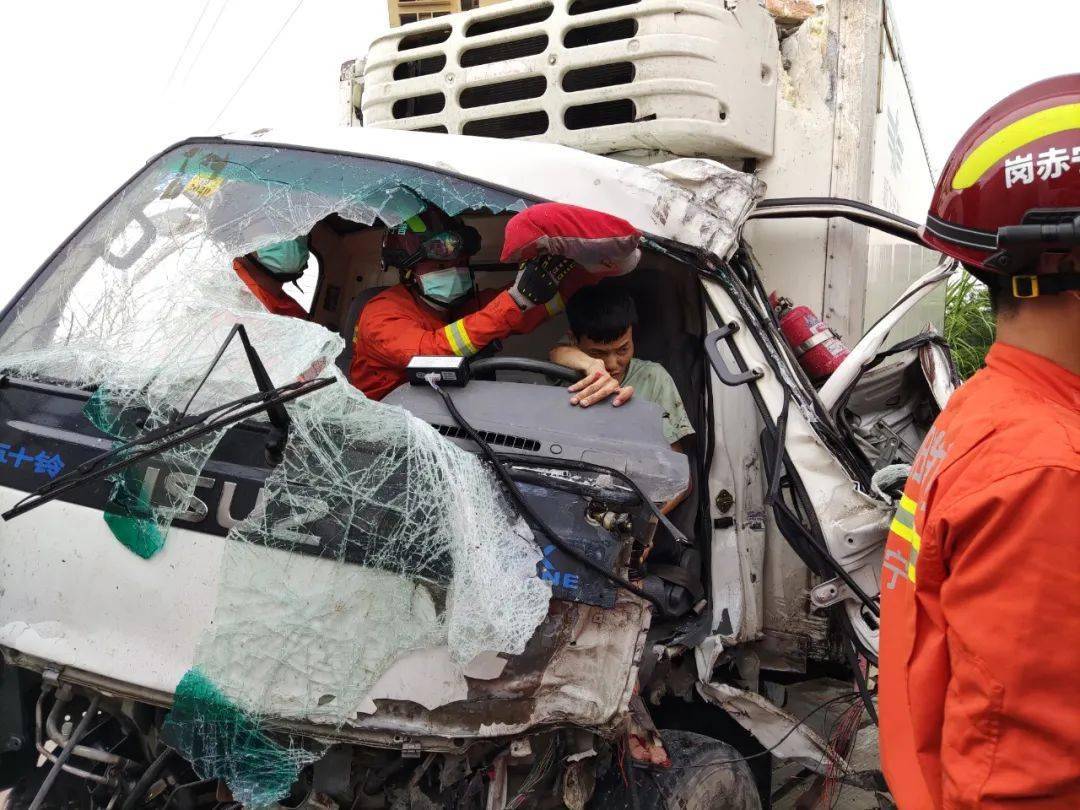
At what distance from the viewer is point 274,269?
11.3 ft

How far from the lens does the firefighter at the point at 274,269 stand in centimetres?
333

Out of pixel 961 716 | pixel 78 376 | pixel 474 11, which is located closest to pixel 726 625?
pixel 961 716

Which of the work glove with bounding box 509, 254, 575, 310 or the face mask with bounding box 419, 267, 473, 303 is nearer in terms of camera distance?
the work glove with bounding box 509, 254, 575, 310

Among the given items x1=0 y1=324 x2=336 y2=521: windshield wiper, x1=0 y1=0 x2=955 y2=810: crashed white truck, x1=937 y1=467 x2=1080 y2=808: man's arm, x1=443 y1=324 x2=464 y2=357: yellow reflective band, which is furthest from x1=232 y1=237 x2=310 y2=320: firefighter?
x1=937 y1=467 x2=1080 y2=808: man's arm

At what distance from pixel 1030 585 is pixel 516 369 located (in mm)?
1915

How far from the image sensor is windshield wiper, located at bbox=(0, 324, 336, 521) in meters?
2.41

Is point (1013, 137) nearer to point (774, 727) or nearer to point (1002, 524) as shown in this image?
point (1002, 524)

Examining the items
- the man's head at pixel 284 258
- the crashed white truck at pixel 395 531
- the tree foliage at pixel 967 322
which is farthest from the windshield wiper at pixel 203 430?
the tree foliage at pixel 967 322

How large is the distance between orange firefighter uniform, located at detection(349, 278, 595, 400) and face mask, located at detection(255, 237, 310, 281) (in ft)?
0.94

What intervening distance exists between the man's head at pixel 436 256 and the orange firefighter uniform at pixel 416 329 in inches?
2.8

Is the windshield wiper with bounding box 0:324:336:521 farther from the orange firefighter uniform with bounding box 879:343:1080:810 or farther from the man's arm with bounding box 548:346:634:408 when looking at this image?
the orange firefighter uniform with bounding box 879:343:1080:810

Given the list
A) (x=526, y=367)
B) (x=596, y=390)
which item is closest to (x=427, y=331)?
(x=526, y=367)

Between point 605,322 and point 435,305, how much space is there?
0.60 meters

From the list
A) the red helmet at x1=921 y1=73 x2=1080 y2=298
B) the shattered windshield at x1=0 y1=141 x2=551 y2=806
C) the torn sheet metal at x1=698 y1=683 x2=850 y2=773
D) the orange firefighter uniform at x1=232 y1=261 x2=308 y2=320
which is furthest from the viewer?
the orange firefighter uniform at x1=232 y1=261 x2=308 y2=320
